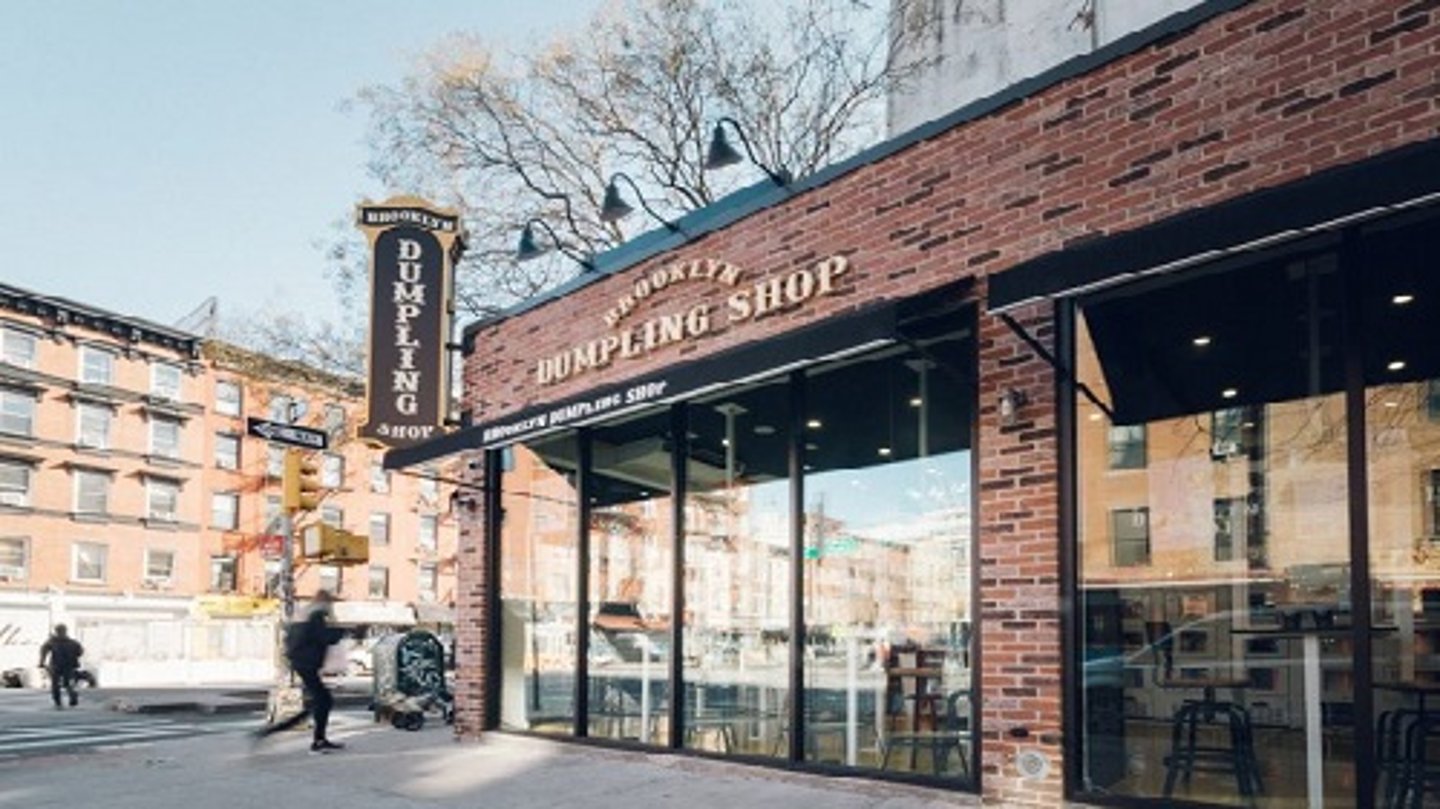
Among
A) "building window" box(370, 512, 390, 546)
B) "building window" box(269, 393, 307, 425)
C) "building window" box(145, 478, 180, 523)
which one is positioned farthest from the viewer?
"building window" box(370, 512, 390, 546)

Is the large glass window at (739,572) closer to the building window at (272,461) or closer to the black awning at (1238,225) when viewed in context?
the black awning at (1238,225)

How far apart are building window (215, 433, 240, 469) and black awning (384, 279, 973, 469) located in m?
42.8

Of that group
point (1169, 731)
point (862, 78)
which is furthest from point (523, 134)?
point (1169, 731)

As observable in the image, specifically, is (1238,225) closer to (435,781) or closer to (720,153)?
(720,153)

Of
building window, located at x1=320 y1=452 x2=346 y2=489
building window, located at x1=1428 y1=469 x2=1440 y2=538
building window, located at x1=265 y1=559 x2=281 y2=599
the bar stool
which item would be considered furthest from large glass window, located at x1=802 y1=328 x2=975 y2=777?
building window, located at x1=320 y1=452 x2=346 y2=489

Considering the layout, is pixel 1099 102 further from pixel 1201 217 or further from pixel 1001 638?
pixel 1001 638

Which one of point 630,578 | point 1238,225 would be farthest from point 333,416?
point 1238,225

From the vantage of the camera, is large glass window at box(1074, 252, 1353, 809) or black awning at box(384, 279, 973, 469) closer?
large glass window at box(1074, 252, 1353, 809)

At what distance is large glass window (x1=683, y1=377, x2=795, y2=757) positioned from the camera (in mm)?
9875

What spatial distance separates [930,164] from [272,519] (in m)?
49.2

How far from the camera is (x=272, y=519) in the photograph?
53.0 m

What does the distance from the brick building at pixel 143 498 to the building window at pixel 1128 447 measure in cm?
3112

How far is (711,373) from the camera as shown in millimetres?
9016

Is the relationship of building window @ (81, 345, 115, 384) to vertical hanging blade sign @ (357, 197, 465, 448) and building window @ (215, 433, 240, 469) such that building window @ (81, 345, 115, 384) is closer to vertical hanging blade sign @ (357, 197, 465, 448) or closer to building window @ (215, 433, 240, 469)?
building window @ (215, 433, 240, 469)
